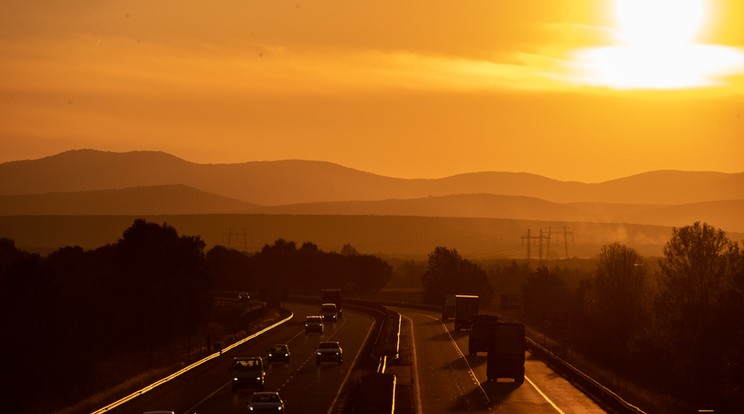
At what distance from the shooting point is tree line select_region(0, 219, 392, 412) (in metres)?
102

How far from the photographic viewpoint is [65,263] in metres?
160

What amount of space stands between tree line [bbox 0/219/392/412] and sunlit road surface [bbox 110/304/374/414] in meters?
13.3

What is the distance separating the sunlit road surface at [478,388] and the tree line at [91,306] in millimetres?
26593

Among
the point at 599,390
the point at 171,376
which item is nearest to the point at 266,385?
the point at 171,376

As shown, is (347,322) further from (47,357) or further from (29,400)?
(29,400)

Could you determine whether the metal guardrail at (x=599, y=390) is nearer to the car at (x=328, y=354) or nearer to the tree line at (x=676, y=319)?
the tree line at (x=676, y=319)

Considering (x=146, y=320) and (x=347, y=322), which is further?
(x=347, y=322)

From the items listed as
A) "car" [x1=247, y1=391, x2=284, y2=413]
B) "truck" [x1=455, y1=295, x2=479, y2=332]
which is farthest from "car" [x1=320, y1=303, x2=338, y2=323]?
"car" [x1=247, y1=391, x2=284, y2=413]

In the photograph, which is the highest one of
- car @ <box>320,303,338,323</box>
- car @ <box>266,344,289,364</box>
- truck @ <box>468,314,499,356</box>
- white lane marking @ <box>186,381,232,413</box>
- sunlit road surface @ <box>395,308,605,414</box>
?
car @ <box>320,303,338,323</box>

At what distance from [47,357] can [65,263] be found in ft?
184

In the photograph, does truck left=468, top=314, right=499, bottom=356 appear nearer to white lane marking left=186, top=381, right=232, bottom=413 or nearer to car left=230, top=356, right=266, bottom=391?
white lane marking left=186, top=381, right=232, bottom=413

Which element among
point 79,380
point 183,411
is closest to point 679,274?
point 79,380

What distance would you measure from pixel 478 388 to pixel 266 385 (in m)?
12.7

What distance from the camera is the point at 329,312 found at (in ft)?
507
